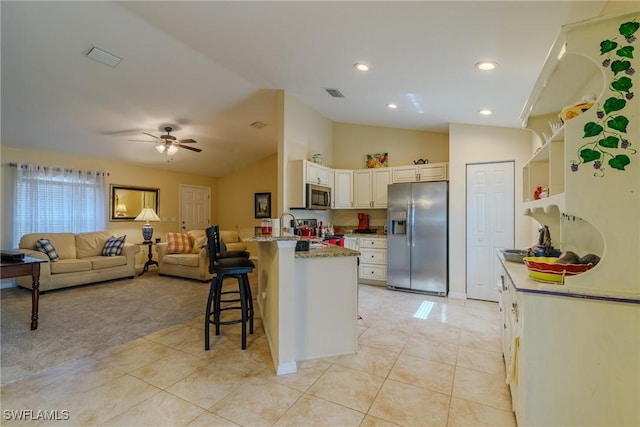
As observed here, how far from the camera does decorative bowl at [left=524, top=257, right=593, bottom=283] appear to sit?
1.46 m

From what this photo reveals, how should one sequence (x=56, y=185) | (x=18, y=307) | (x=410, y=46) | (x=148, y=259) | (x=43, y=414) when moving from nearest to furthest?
(x=43, y=414)
(x=410, y=46)
(x=18, y=307)
(x=56, y=185)
(x=148, y=259)

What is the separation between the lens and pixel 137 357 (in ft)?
8.30

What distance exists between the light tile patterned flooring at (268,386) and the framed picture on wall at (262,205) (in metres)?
4.76

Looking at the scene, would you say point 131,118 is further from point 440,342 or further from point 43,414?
point 440,342

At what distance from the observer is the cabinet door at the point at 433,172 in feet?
15.6

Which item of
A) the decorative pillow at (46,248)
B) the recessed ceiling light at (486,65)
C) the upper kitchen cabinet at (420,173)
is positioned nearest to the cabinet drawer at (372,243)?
the upper kitchen cabinet at (420,173)

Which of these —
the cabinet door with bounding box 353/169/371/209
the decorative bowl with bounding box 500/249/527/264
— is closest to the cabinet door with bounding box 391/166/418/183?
the cabinet door with bounding box 353/169/371/209

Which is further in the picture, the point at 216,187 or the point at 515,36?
the point at 216,187

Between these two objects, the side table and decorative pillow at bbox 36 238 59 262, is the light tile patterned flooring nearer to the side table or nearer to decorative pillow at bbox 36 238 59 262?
decorative pillow at bbox 36 238 59 262

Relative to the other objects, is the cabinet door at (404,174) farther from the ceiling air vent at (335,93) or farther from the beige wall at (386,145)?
the ceiling air vent at (335,93)

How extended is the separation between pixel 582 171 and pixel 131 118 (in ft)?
17.2

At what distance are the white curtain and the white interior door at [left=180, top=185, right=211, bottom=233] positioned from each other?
180 centimetres

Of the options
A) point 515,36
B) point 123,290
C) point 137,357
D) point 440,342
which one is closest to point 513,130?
point 515,36

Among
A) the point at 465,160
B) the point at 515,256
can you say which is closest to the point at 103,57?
the point at 515,256
